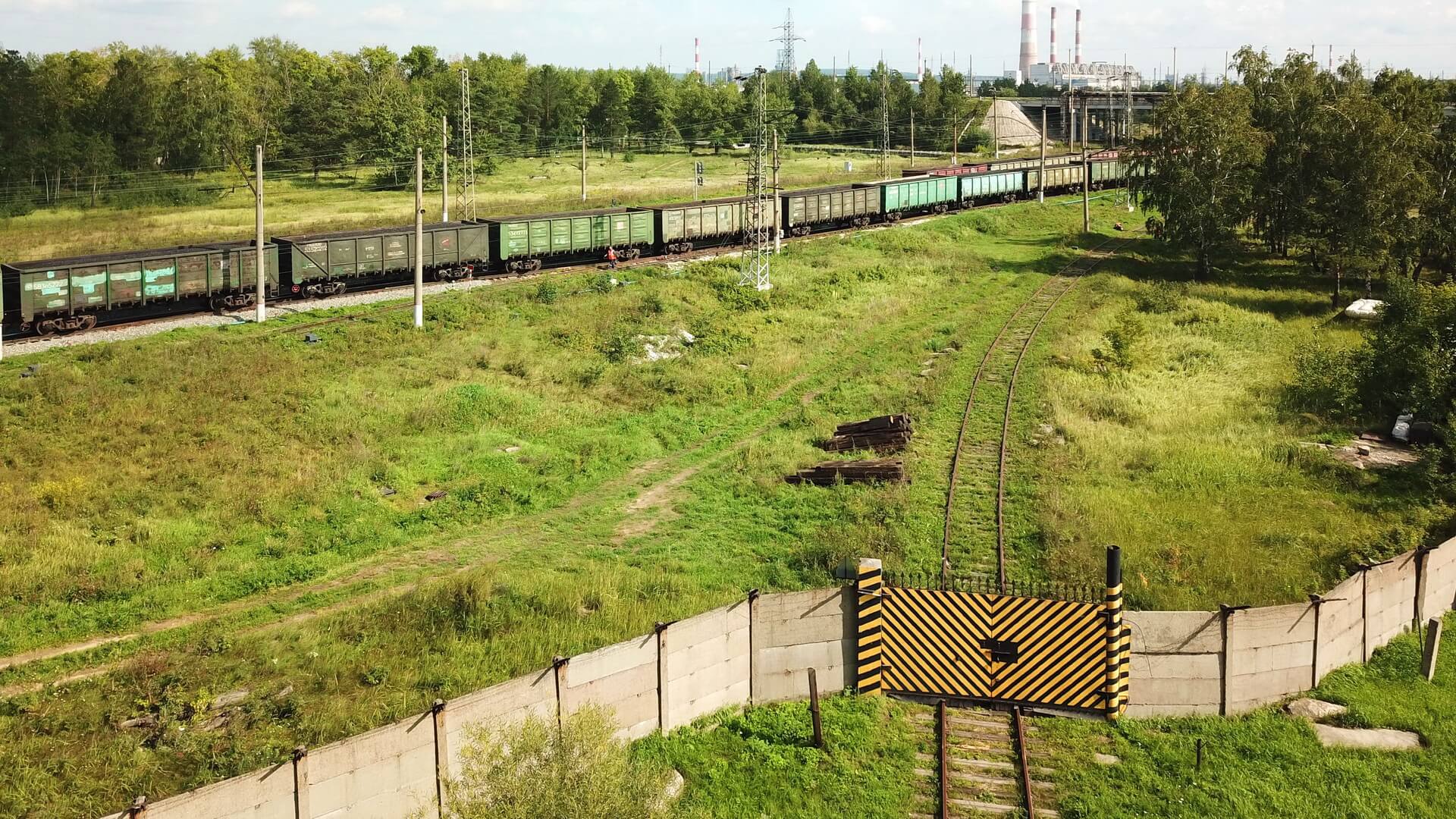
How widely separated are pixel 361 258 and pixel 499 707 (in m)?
29.2

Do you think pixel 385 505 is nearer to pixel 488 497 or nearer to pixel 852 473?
pixel 488 497

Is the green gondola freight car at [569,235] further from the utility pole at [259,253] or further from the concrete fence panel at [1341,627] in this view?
the concrete fence panel at [1341,627]

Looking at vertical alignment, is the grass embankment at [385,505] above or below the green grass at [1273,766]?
above

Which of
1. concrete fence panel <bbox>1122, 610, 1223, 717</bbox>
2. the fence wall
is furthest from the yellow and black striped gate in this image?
the fence wall

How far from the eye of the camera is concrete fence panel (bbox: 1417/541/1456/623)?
57.3ft

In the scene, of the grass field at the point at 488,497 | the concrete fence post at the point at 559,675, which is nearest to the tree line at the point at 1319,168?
the grass field at the point at 488,497

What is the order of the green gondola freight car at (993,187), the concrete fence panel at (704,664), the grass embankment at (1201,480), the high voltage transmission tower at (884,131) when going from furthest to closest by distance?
the high voltage transmission tower at (884,131) < the green gondola freight car at (993,187) < the grass embankment at (1201,480) < the concrete fence panel at (704,664)

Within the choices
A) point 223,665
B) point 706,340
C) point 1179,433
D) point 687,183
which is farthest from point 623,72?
point 223,665

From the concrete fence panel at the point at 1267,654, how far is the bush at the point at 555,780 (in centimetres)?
857

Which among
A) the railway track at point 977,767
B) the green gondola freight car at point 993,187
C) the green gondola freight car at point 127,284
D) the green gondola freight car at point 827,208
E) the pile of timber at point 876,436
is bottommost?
the railway track at point 977,767

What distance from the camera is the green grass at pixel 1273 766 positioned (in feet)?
42.6

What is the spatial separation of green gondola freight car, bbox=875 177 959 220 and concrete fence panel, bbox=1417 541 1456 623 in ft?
157

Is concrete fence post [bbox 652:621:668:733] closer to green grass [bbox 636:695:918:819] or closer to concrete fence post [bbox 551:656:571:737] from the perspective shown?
green grass [bbox 636:695:918:819]

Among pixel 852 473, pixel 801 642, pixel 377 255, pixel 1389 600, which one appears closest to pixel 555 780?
pixel 801 642
